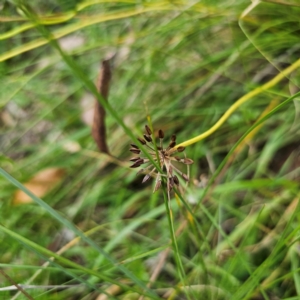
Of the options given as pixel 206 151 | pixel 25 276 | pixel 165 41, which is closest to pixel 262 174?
pixel 206 151

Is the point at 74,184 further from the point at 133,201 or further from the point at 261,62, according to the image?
the point at 261,62

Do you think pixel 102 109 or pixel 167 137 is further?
pixel 167 137

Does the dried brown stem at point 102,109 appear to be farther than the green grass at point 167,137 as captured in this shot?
No

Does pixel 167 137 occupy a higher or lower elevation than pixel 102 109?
lower

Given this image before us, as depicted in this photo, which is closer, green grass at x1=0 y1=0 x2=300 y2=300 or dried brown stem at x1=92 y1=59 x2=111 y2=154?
dried brown stem at x1=92 y1=59 x2=111 y2=154
